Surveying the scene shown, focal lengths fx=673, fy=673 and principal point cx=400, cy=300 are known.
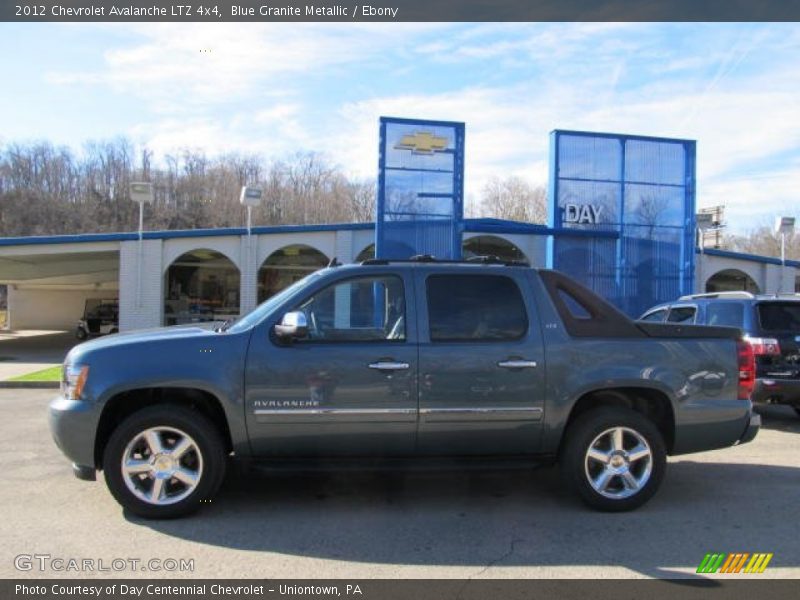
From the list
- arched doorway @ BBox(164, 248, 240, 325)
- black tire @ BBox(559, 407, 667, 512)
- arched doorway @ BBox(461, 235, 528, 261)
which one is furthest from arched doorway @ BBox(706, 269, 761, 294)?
black tire @ BBox(559, 407, 667, 512)

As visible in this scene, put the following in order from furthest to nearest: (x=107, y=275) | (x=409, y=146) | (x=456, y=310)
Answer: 1. (x=107, y=275)
2. (x=409, y=146)
3. (x=456, y=310)

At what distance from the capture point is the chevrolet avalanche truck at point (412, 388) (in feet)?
16.0

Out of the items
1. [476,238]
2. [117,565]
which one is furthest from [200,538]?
[476,238]

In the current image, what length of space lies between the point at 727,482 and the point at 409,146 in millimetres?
11150

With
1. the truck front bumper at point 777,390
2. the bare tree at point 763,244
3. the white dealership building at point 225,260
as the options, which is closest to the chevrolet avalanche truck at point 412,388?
the truck front bumper at point 777,390

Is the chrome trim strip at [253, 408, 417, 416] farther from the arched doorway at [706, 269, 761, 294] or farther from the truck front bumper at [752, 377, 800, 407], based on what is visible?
the arched doorway at [706, 269, 761, 294]

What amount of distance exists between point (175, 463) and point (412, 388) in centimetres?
181

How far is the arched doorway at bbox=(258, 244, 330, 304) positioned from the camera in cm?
2367

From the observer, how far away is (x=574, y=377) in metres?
5.12

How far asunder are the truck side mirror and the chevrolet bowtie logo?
36.9ft

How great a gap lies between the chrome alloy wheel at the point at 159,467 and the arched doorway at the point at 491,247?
1936cm

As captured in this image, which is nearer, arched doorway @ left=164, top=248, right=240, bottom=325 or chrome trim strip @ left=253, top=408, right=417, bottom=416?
chrome trim strip @ left=253, top=408, right=417, bottom=416
